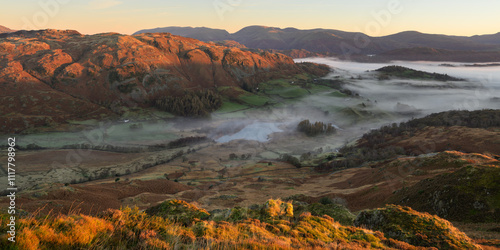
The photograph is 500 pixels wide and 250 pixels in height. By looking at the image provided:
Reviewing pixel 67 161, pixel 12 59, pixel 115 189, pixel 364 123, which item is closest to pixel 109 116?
pixel 67 161

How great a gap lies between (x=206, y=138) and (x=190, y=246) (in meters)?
114

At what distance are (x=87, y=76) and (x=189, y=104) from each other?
6407 centimetres

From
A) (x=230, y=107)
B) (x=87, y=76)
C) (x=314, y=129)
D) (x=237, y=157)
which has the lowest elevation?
(x=237, y=157)

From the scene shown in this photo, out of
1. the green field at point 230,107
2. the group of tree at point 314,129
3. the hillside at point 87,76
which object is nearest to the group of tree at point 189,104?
the green field at point 230,107

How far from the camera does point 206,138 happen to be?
119 meters

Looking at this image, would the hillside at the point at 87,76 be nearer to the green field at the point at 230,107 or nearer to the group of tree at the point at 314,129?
the green field at the point at 230,107

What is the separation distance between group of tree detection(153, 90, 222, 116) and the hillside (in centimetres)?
743

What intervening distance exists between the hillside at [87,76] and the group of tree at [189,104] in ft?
24.4

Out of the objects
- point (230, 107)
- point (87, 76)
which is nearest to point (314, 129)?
point (230, 107)

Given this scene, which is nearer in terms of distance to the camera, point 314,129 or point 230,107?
point 314,129

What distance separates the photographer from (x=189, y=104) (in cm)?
15338

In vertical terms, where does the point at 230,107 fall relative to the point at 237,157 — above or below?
above

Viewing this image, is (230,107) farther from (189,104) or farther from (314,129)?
(314,129)

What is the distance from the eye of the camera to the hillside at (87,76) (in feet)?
400
